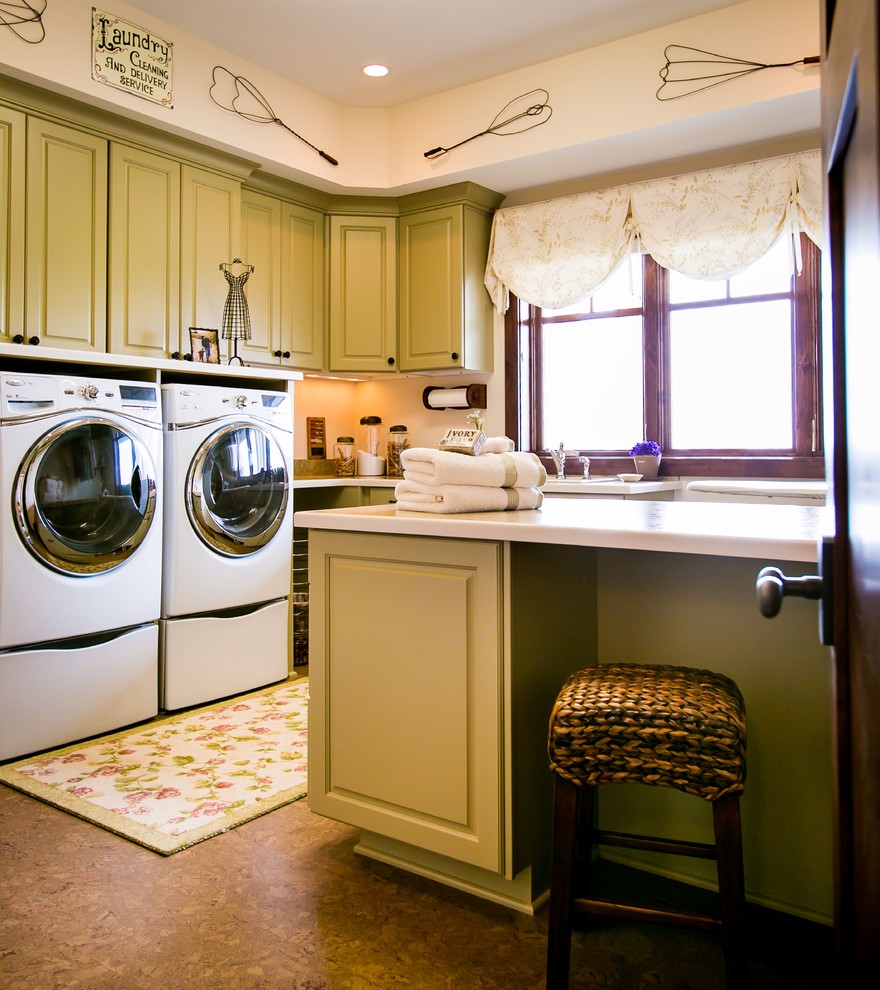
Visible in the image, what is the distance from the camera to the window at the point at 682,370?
12.5 ft

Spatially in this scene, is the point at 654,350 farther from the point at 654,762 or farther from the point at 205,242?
the point at 654,762

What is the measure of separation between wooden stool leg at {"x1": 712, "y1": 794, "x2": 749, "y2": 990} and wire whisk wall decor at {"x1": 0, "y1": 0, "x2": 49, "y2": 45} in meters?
3.40

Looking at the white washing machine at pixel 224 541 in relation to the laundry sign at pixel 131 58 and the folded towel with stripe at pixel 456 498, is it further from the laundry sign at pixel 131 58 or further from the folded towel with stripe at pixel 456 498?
the folded towel with stripe at pixel 456 498

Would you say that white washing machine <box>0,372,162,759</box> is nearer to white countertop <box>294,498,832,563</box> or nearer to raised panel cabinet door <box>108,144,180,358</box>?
raised panel cabinet door <box>108,144,180,358</box>

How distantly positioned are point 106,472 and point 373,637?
1.59 meters

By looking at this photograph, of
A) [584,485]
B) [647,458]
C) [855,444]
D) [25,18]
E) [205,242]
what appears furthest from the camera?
[647,458]

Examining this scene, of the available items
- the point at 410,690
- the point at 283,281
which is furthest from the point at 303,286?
the point at 410,690

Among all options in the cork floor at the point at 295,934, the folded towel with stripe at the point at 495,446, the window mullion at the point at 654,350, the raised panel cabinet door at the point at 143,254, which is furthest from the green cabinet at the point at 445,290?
the cork floor at the point at 295,934

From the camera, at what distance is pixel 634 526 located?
1583 millimetres

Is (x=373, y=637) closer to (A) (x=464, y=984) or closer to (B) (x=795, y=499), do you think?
(A) (x=464, y=984)

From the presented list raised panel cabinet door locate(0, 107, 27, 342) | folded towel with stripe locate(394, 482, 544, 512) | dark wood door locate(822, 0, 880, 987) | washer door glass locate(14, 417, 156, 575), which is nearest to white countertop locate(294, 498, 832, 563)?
folded towel with stripe locate(394, 482, 544, 512)

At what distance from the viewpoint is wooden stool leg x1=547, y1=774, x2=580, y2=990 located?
4.68 feet

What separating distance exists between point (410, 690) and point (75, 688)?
1.69m

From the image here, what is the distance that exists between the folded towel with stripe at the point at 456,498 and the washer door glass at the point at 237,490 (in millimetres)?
1573
